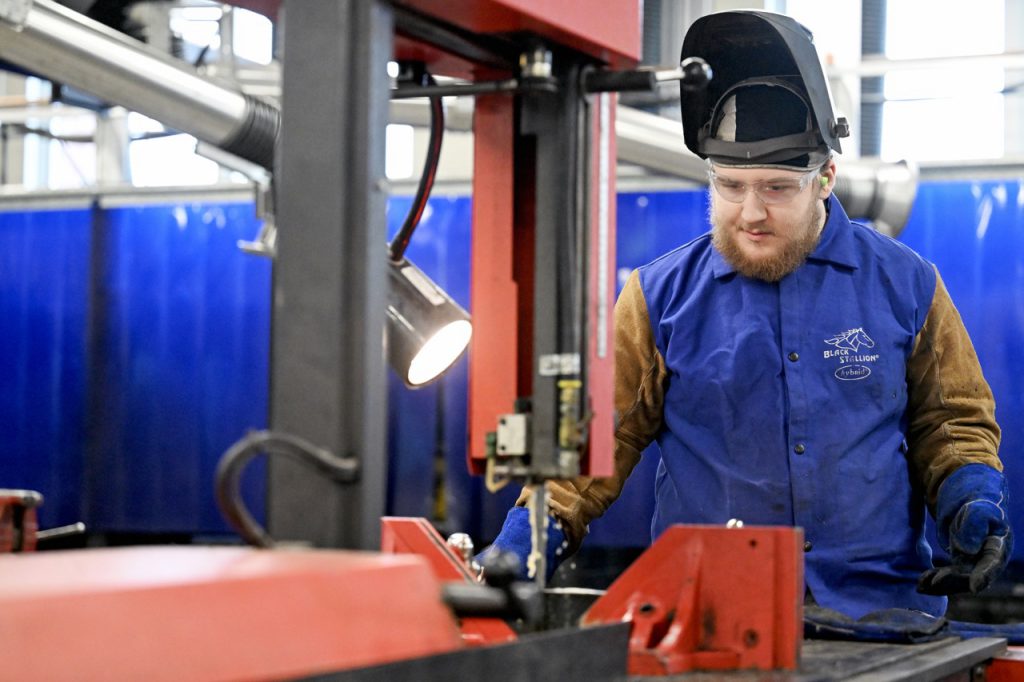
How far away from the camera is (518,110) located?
1745 millimetres

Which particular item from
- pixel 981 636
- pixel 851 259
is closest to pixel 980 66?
pixel 851 259

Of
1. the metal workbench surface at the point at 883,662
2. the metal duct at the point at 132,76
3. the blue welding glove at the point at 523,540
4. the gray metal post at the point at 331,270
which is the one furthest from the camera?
the metal duct at the point at 132,76

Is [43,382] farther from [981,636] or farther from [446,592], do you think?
[446,592]

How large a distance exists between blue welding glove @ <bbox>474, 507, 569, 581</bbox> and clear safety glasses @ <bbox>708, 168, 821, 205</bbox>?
2.55ft

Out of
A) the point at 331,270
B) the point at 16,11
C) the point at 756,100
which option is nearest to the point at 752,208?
the point at 756,100

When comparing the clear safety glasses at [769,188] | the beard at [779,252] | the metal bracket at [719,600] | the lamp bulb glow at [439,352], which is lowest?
the metal bracket at [719,600]

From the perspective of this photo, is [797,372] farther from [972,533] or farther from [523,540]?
[523,540]

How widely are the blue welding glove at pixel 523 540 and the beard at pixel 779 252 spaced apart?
67 centimetres

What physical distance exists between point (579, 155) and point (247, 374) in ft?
14.0

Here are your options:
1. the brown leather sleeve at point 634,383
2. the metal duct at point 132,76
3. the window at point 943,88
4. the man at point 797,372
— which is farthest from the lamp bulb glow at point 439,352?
the window at point 943,88

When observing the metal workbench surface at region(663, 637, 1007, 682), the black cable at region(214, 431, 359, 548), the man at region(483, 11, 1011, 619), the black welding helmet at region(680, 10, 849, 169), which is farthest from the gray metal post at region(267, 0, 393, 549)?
the black welding helmet at region(680, 10, 849, 169)

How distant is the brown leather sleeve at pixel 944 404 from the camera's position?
101 inches

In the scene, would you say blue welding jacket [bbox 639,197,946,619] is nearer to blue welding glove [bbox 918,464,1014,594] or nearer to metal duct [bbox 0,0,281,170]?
blue welding glove [bbox 918,464,1014,594]

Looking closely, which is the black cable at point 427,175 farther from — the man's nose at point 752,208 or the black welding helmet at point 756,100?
the man's nose at point 752,208
